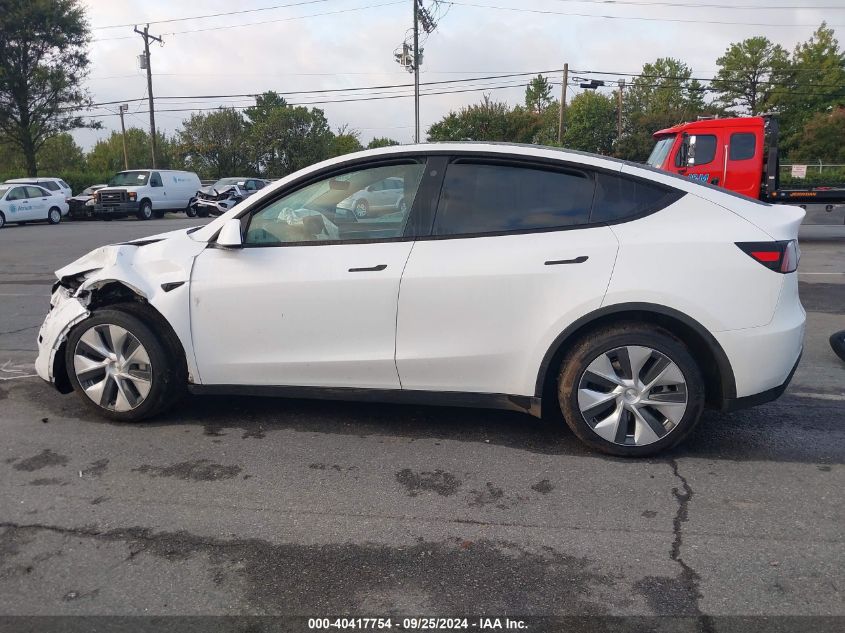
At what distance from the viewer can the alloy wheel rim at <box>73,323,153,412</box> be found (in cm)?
433

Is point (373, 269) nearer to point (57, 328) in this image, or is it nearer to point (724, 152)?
point (57, 328)

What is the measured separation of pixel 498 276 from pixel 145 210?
95.6 ft

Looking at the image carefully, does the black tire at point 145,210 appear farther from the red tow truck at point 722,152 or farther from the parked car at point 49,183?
the red tow truck at point 722,152

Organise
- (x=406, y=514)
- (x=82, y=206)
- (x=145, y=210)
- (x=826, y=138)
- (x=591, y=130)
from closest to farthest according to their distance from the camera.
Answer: (x=406, y=514) < (x=82, y=206) < (x=145, y=210) < (x=826, y=138) < (x=591, y=130)

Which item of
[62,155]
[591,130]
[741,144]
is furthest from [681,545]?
[62,155]

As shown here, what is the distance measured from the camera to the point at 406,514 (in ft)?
11.0

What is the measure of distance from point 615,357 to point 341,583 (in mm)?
1924

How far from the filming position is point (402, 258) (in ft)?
13.1

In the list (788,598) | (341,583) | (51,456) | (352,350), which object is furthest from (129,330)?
(788,598)

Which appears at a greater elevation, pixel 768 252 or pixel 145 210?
pixel 768 252

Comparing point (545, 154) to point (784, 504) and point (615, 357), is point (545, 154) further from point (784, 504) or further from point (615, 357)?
point (784, 504)

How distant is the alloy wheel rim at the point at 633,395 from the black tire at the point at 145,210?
29258 mm

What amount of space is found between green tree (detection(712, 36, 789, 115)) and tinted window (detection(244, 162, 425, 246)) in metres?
59.4

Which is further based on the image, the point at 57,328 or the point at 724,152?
the point at 724,152
